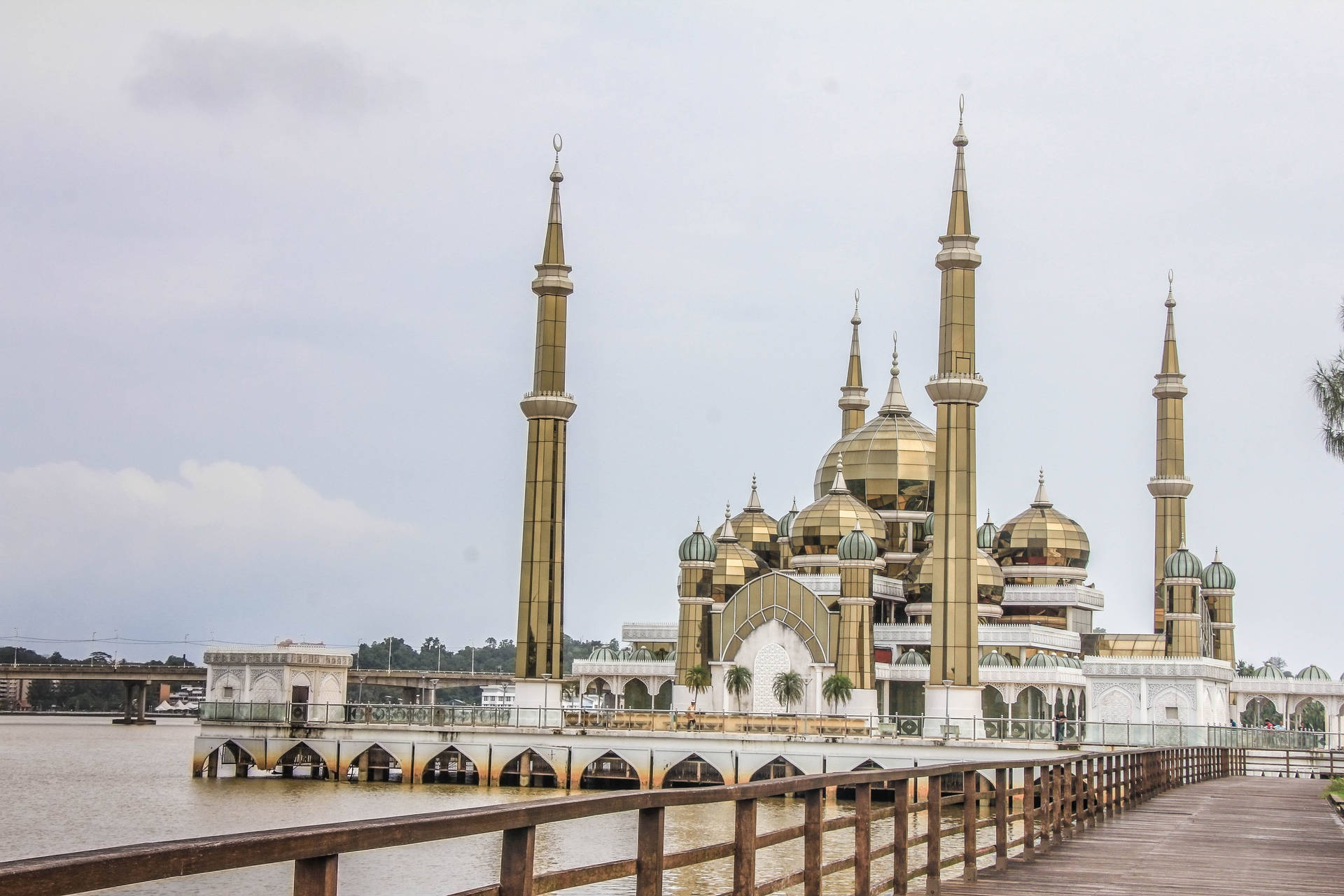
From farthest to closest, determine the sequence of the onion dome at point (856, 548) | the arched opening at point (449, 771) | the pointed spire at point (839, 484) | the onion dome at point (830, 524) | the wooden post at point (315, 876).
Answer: the pointed spire at point (839, 484)
the onion dome at point (830, 524)
the onion dome at point (856, 548)
the arched opening at point (449, 771)
the wooden post at point (315, 876)

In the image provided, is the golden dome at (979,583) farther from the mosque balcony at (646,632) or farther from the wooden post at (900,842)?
the wooden post at (900,842)

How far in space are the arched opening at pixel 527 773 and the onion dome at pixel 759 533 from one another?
22.9 meters

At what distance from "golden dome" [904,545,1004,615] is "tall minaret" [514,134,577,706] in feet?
47.6

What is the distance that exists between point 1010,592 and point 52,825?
128ft

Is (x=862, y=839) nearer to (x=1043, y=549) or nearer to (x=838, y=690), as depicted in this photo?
(x=838, y=690)

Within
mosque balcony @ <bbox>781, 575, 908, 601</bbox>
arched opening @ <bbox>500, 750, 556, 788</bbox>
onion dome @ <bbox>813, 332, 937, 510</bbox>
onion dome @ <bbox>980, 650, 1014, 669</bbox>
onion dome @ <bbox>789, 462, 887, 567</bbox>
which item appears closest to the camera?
arched opening @ <bbox>500, 750, 556, 788</bbox>

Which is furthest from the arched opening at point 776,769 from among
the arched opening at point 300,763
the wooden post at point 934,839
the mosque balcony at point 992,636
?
the wooden post at point 934,839

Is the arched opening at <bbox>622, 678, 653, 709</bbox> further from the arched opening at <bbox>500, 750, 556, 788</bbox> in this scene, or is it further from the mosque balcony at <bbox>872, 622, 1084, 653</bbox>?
the arched opening at <bbox>500, 750, 556, 788</bbox>

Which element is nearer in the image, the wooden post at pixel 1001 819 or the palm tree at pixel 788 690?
the wooden post at pixel 1001 819

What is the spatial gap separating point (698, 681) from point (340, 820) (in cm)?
2830

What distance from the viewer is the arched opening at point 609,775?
49.8m

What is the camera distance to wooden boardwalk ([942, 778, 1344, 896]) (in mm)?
12555

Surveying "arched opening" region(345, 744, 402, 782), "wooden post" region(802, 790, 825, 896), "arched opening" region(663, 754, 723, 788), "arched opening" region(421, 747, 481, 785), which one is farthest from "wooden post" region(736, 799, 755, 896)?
"arched opening" region(345, 744, 402, 782)

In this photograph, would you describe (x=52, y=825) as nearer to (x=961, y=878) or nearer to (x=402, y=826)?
(x=961, y=878)
